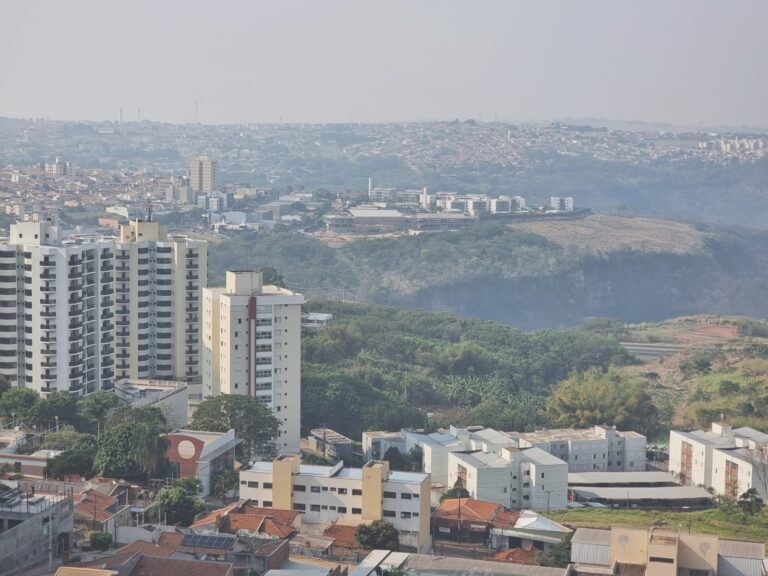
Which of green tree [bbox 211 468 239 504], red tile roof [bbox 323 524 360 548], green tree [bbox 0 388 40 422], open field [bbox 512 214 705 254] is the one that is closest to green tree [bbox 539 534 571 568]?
red tile roof [bbox 323 524 360 548]

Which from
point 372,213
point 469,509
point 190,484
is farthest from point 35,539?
point 372,213

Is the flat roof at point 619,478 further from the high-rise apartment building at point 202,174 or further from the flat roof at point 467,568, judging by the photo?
the high-rise apartment building at point 202,174

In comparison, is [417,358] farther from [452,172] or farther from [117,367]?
[452,172]

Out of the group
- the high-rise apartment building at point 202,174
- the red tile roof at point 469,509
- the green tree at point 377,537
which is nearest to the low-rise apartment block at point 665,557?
the green tree at point 377,537

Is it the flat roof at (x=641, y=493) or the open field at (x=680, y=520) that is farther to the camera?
the flat roof at (x=641, y=493)

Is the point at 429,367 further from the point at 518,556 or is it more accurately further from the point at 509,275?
the point at 509,275

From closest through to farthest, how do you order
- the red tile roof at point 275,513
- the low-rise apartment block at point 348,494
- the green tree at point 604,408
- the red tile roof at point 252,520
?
the red tile roof at point 252,520 → the red tile roof at point 275,513 → the low-rise apartment block at point 348,494 → the green tree at point 604,408
